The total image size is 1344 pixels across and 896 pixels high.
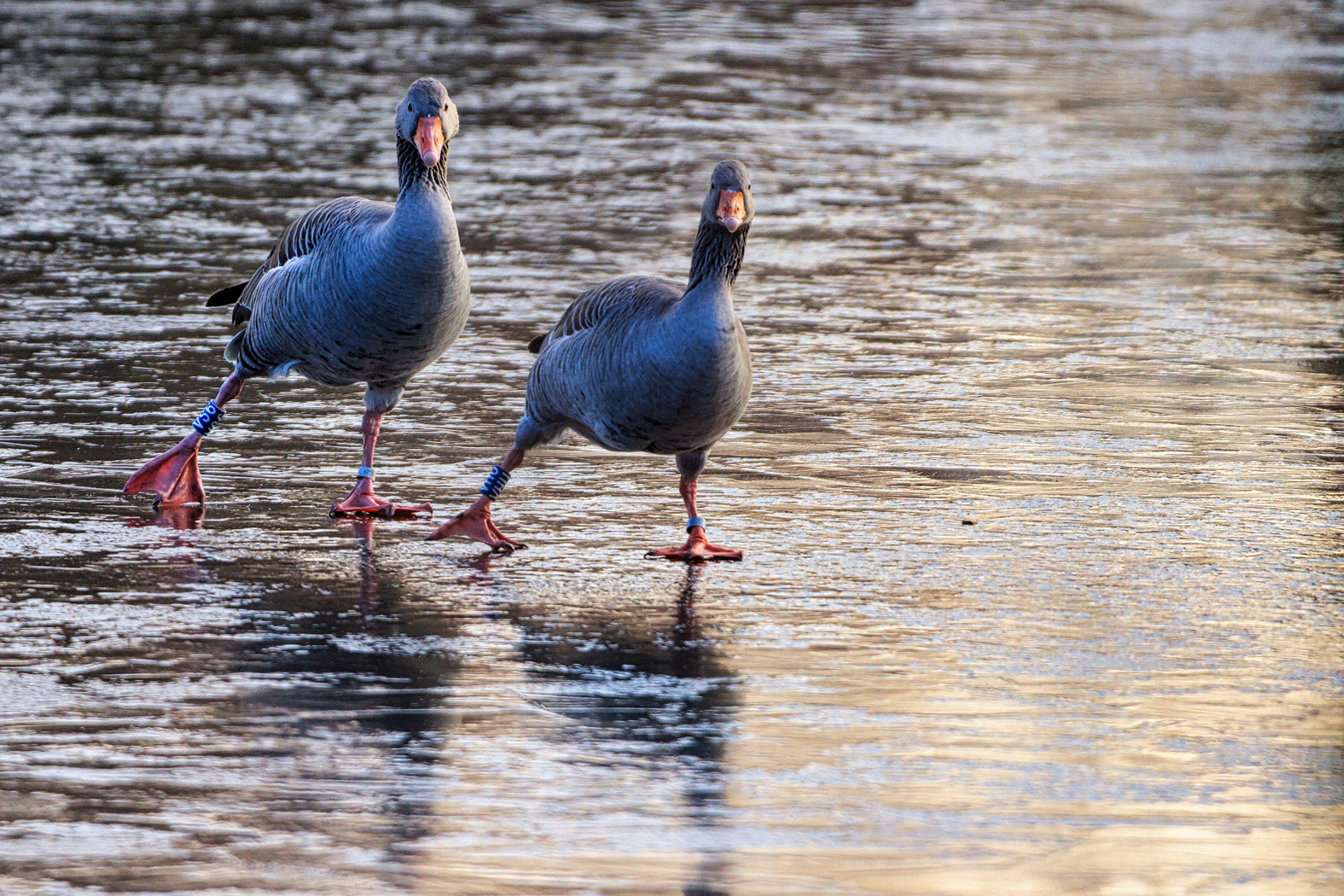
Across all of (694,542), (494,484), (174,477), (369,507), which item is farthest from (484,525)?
(174,477)

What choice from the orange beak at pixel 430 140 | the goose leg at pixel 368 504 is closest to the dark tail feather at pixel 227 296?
the goose leg at pixel 368 504

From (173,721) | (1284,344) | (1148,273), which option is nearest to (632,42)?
(1148,273)

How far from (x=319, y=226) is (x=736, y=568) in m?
2.18

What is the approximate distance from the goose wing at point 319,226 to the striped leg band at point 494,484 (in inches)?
42.3

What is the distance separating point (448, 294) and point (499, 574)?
3.61 ft

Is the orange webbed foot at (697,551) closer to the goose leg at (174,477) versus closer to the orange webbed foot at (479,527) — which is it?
the orange webbed foot at (479,527)

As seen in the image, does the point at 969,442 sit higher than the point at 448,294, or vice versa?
the point at 448,294

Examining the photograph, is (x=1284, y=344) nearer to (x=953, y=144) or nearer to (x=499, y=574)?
Result: (x=499, y=574)

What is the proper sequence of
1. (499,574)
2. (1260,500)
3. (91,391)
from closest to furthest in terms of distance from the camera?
(499,574), (1260,500), (91,391)

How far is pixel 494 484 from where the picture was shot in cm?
671

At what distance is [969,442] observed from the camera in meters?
8.16

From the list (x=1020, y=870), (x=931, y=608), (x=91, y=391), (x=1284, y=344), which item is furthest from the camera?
(x=1284, y=344)

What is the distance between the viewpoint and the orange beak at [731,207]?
5.99 meters

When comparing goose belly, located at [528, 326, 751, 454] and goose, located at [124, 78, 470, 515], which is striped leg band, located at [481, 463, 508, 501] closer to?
goose belly, located at [528, 326, 751, 454]
